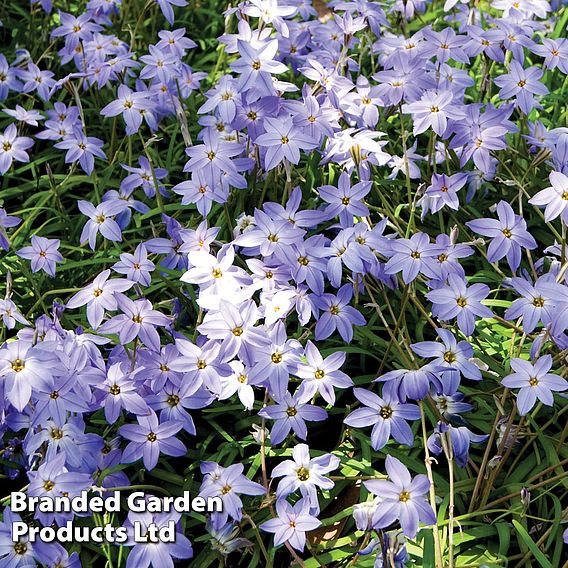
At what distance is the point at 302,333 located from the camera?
239cm

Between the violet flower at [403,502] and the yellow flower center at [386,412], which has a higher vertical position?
the violet flower at [403,502]

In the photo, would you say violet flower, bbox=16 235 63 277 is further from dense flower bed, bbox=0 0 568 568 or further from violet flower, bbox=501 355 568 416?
violet flower, bbox=501 355 568 416

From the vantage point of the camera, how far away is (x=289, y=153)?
2.38 m

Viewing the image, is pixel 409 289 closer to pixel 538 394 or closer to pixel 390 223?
pixel 390 223

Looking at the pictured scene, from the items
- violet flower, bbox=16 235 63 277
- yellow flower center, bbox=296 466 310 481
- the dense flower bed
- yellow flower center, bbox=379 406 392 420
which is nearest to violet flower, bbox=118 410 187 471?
the dense flower bed

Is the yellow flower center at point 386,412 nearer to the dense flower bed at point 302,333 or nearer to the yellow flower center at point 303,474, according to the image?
the dense flower bed at point 302,333

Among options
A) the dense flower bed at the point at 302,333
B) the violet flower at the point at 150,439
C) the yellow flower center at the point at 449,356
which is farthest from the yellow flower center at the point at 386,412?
the violet flower at the point at 150,439

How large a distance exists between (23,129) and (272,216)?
129 cm

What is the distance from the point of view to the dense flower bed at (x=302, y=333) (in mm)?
1985

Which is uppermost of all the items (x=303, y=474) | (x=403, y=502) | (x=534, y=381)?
(x=534, y=381)

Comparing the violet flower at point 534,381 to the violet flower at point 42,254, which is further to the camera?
the violet flower at point 42,254

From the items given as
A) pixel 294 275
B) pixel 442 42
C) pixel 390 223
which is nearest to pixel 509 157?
pixel 442 42

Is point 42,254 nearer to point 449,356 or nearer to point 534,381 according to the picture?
point 449,356

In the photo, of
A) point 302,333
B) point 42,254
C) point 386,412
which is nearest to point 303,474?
point 386,412
